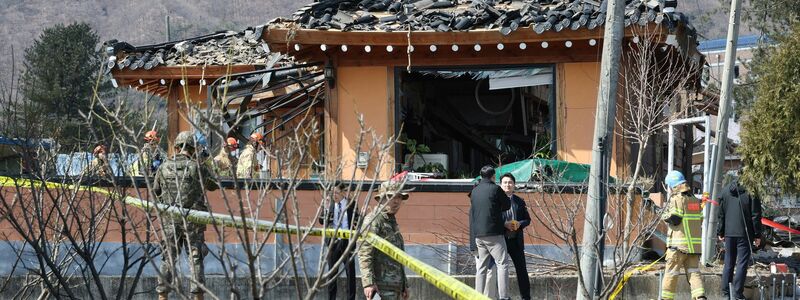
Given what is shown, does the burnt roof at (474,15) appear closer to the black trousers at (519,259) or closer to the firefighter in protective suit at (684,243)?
the firefighter in protective suit at (684,243)

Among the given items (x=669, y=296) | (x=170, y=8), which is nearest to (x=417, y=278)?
(x=669, y=296)

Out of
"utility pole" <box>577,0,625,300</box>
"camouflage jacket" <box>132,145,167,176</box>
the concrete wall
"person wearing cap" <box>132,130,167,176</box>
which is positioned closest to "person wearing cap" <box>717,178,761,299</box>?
the concrete wall

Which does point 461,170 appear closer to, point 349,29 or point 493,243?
point 349,29

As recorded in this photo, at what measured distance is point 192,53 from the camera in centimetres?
2350

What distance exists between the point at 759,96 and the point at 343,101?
5929mm

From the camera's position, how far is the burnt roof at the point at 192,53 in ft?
73.5

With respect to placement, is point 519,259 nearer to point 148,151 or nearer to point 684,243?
point 684,243

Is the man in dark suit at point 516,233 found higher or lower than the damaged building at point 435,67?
lower

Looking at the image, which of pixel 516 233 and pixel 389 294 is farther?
pixel 516 233

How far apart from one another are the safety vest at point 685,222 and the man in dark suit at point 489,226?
188 cm

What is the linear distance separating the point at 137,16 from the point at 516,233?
11357cm

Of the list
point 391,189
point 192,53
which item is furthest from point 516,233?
point 192,53

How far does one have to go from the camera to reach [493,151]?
22516 millimetres

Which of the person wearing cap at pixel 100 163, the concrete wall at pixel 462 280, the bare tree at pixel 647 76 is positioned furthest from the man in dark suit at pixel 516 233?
the person wearing cap at pixel 100 163
